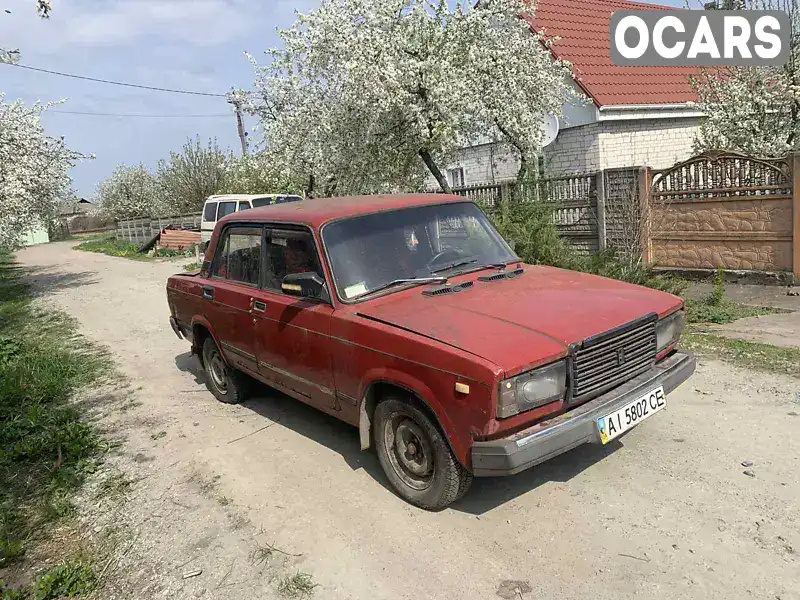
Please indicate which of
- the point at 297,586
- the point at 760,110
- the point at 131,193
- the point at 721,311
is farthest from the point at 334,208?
the point at 131,193

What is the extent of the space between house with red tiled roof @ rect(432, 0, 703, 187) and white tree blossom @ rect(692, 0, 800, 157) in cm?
272

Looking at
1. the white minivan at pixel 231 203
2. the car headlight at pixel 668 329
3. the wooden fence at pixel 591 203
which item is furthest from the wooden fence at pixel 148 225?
the car headlight at pixel 668 329

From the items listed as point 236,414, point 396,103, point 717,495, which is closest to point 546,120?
point 396,103

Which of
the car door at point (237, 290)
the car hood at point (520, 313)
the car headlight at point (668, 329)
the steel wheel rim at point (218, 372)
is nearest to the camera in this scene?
the car hood at point (520, 313)

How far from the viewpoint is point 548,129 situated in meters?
13.9

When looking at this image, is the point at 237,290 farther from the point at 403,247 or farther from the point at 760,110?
the point at 760,110

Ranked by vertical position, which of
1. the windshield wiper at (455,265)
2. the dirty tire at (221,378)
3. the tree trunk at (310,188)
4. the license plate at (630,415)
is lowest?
the dirty tire at (221,378)

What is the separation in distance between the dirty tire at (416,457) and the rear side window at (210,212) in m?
15.9

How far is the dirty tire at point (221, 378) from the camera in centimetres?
591

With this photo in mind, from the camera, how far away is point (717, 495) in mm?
3645

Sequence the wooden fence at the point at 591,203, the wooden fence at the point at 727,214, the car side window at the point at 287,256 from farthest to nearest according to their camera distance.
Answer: the wooden fence at the point at 591,203
the wooden fence at the point at 727,214
the car side window at the point at 287,256

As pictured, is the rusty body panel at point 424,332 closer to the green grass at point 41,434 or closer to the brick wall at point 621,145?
the green grass at point 41,434

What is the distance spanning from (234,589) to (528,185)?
379 inches

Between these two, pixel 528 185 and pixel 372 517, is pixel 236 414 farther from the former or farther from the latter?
pixel 528 185
